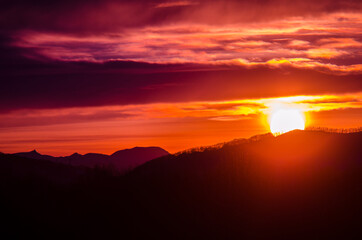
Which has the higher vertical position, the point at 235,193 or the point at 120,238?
the point at 235,193

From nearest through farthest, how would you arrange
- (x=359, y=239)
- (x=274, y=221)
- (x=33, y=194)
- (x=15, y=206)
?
(x=359, y=239) < (x=274, y=221) < (x=15, y=206) < (x=33, y=194)

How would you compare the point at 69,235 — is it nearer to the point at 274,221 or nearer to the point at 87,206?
the point at 87,206

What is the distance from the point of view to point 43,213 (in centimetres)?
2544

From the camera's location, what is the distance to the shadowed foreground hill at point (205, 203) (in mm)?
23844

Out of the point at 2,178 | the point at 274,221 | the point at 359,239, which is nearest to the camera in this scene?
the point at 359,239

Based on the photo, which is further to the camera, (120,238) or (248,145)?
(248,145)

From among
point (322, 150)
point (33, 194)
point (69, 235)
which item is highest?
point (322, 150)

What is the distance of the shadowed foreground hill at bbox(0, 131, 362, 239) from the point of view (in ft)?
78.2

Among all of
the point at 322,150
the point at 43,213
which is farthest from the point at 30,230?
the point at 322,150

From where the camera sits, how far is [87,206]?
25.9m

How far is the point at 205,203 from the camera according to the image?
2570 centimetres

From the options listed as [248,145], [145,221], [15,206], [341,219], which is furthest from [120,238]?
[248,145]

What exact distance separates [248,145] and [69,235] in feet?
60.4

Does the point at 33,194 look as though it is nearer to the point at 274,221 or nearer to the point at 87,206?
the point at 87,206
